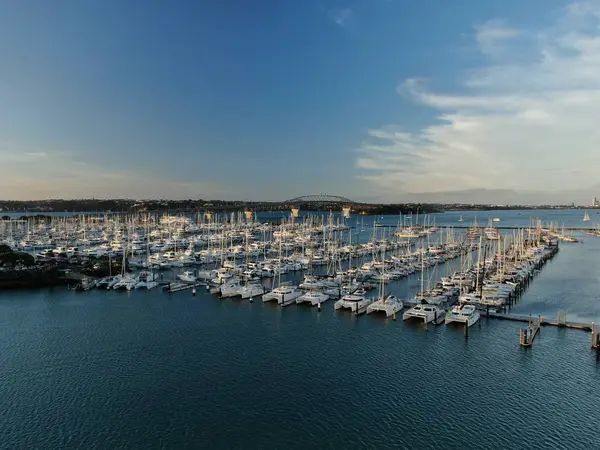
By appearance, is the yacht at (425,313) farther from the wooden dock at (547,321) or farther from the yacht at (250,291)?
the yacht at (250,291)

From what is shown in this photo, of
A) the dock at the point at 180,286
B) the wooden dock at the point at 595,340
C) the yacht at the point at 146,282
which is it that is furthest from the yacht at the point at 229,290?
the wooden dock at the point at 595,340

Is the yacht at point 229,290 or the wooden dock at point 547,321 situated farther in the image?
the yacht at point 229,290

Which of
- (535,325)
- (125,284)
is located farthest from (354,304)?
(125,284)

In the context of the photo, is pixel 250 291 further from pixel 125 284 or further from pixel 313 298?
pixel 125 284

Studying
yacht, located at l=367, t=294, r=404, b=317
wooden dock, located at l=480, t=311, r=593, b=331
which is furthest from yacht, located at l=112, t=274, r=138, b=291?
wooden dock, located at l=480, t=311, r=593, b=331

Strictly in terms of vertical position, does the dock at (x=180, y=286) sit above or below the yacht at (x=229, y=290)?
below

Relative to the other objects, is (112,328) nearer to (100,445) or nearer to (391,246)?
(100,445)

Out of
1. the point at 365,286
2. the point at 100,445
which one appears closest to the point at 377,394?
the point at 100,445

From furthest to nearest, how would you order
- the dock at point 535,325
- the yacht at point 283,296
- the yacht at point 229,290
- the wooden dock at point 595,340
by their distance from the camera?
1. the yacht at point 229,290
2. the yacht at point 283,296
3. the dock at point 535,325
4. the wooden dock at point 595,340
